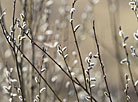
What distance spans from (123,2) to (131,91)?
4.40 metres

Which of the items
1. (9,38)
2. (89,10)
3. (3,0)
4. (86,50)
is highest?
(3,0)

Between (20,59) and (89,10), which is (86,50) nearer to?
(89,10)

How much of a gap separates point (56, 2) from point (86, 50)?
9.55 feet

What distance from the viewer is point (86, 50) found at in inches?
295

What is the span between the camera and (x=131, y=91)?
605 centimetres

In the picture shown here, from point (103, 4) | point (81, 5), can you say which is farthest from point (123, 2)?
point (81, 5)

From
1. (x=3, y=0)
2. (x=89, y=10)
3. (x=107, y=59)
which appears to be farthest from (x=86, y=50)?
(x=89, y=10)

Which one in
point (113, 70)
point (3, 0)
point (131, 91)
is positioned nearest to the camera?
point (131, 91)

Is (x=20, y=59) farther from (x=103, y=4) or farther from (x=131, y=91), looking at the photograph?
(x=103, y=4)

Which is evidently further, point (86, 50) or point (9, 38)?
point (86, 50)

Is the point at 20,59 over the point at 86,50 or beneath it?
beneath

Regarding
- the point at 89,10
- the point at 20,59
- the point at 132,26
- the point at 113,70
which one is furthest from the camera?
the point at 132,26

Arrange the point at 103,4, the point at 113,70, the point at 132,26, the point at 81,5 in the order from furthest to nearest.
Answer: the point at 103,4, the point at 81,5, the point at 132,26, the point at 113,70

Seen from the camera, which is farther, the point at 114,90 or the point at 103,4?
the point at 103,4
